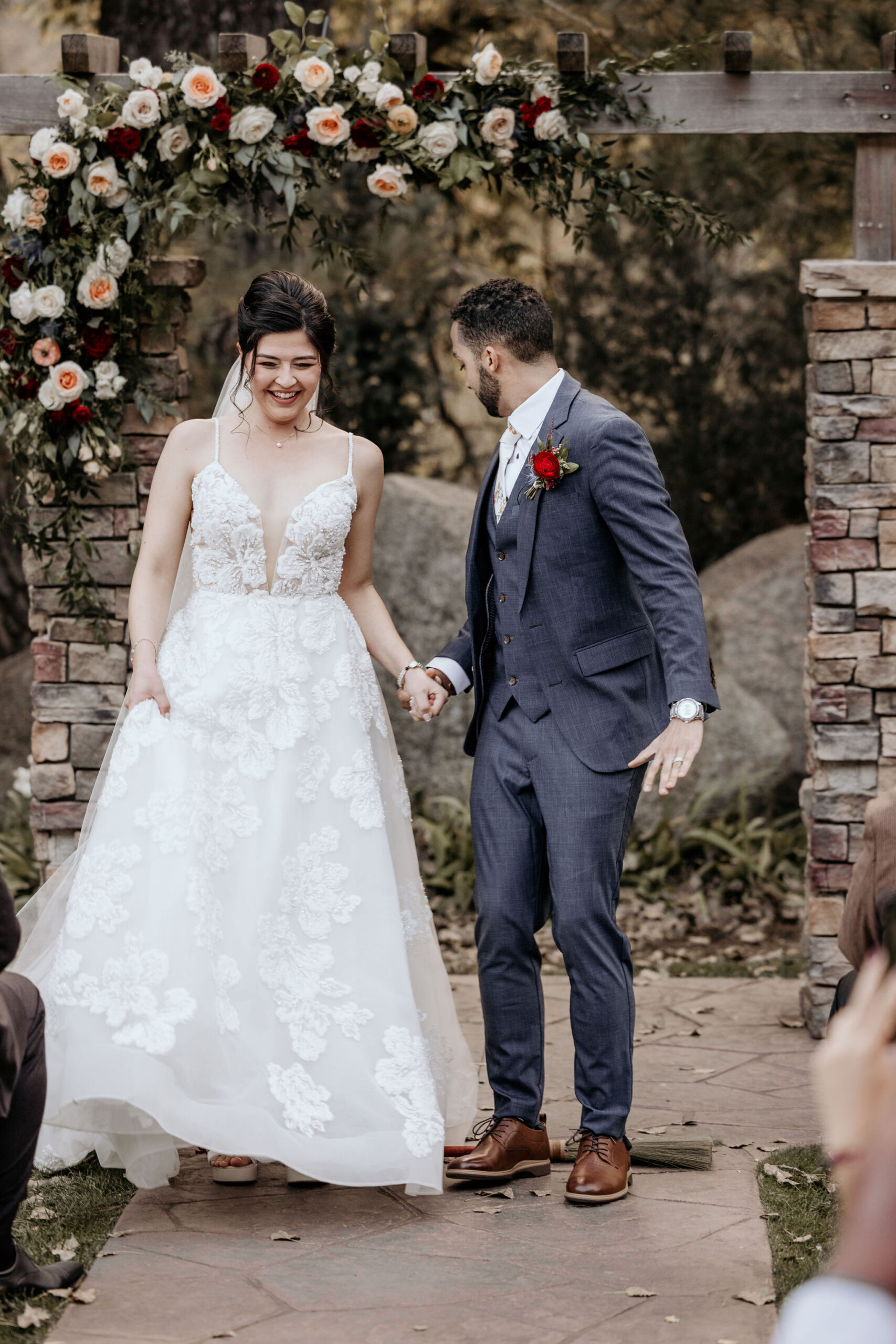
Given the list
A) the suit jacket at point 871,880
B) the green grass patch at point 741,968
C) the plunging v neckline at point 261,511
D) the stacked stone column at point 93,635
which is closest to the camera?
the suit jacket at point 871,880

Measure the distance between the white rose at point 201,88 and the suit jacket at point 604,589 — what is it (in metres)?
1.61

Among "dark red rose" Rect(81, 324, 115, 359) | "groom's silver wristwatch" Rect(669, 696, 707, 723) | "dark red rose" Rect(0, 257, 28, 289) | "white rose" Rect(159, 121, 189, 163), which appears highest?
"white rose" Rect(159, 121, 189, 163)

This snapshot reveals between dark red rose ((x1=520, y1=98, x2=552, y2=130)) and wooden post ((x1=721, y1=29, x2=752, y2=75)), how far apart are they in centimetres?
57

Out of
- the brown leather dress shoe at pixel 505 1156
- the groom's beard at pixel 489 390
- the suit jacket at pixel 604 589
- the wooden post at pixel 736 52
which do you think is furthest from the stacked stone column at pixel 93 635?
the brown leather dress shoe at pixel 505 1156

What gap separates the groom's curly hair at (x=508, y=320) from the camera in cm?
371

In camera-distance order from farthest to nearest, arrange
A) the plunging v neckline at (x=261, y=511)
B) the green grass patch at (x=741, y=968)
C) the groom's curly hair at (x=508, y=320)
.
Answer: the green grass patch at (x=741, y=968) < the plunging v neckline at (x=261, y=511) < the groom's curly hair at (x=508, y=320)

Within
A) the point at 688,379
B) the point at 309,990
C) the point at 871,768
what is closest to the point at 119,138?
the point at 309,990

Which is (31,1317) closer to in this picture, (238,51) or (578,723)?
(578,723)

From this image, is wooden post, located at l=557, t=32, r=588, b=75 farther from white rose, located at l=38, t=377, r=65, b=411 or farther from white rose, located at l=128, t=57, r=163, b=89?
white rose, located at l=38, t=377, r=65, b=411

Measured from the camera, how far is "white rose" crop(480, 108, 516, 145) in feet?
15.3

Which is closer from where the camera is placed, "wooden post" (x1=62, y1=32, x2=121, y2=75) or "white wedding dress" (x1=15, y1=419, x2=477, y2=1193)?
"white wedding dress" (x1=15, y1=419, x2=477, y2=1193)

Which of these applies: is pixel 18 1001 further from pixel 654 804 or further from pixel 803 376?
pixel 803 376

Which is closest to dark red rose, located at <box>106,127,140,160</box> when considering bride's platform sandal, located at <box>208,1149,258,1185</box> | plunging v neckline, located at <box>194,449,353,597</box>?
plunging v neckline, located at <box>194,449,353,597</box>

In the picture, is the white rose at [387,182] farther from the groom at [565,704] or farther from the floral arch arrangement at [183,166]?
the groom at [565,704]
